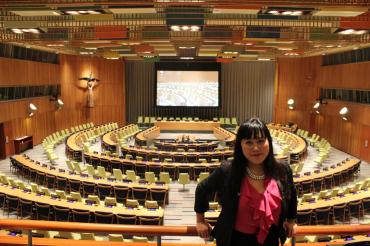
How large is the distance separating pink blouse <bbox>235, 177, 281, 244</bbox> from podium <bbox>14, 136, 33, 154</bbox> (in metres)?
21.2

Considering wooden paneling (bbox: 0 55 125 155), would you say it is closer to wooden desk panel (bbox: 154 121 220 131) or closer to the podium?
the podium

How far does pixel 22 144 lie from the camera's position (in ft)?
71.7

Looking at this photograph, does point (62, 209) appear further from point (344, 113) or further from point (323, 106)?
point (323, 106)

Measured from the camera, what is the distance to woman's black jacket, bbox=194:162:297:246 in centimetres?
259

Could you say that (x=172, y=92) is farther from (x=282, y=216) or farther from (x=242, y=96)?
(x=282, y=216)

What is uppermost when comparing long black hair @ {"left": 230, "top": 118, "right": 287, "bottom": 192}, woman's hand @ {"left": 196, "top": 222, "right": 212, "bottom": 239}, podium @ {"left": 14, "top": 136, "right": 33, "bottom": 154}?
long black hair @ {"left": 230, "top": 118, "right": 287, "bottom": 192}

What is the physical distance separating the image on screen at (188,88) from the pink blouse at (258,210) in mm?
29826

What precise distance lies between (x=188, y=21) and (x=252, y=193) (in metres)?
7.79

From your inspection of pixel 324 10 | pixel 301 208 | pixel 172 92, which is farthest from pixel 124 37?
pixel 172 92

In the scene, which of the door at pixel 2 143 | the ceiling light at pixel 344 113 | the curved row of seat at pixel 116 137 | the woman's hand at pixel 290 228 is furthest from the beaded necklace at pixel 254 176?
the ceiling light at pixel 344 113

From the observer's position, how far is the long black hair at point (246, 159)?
8.54 feet

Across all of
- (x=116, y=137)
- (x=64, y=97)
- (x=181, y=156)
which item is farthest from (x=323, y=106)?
(x=64, y=97)

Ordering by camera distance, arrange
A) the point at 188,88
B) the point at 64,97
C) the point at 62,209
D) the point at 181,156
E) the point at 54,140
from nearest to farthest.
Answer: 1. the point at 62,209
2. the point at 181,156
3. the point at 54,140
4. the point at 64,97
5. the point at 188,88

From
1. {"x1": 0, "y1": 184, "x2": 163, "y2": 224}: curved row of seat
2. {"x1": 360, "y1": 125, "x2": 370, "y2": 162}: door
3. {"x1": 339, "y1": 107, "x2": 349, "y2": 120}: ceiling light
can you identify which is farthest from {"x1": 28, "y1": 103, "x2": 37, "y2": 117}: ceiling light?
{"x1": 360, "y1": 125, "x2": 370, "y2": 162}: door
